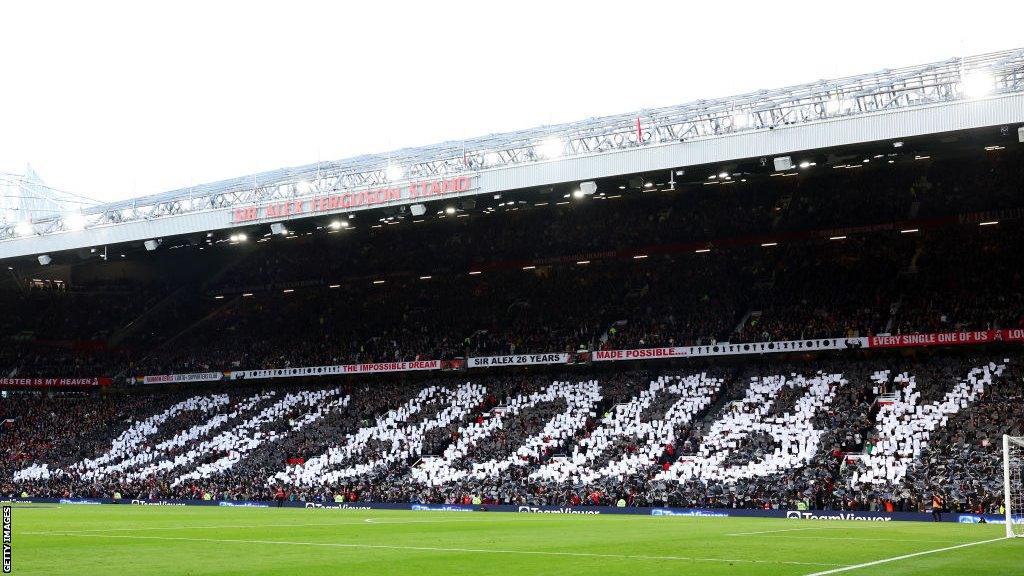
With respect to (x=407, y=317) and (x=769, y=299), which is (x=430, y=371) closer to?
(x=407, y=317)


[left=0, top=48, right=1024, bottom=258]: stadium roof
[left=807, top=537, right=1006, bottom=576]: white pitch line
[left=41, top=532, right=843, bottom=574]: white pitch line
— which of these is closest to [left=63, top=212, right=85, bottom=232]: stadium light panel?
[left=0, top=48, right=1024, bottom=258]: stadium roof

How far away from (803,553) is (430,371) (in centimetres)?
4539

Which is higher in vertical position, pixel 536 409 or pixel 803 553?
pixel 536 409

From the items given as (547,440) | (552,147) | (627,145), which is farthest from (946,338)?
(552,147)

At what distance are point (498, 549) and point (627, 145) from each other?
25.0 meters

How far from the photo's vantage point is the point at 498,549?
2092cm

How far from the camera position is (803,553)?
19375 millimetres

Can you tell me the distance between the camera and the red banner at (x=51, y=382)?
7312 cm

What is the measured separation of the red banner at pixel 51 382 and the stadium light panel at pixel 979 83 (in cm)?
5864

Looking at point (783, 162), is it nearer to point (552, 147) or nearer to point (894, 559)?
point (552, 147)

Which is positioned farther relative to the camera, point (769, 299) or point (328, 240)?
point (328, 240)

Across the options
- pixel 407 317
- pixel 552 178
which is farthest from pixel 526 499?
pixel 407 317

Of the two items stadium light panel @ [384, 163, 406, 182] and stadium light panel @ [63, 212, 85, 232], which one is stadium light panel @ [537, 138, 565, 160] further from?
stadium light panel @ [63, 212, 85, 232]

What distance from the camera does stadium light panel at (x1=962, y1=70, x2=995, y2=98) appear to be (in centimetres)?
3550
